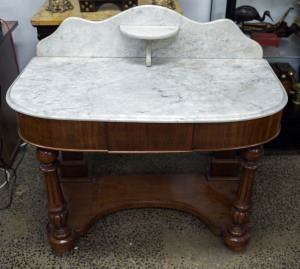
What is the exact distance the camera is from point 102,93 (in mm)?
1303

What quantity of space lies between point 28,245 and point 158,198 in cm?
59

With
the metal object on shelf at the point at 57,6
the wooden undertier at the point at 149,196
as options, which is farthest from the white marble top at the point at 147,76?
the wooden undertier at the point at 149,196

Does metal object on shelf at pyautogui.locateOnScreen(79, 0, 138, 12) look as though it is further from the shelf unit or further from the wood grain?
the wood grain

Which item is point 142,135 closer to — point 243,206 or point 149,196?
point 243,206

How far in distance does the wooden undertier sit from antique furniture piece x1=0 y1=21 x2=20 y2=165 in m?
0.42

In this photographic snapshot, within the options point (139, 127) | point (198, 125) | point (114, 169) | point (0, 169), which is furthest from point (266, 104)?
point (0, 169)

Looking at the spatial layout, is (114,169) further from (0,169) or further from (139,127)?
(139,127)

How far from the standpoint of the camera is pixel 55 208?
4.85ft

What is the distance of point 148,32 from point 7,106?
102 cm

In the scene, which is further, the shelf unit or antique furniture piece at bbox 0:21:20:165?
the shelf unit

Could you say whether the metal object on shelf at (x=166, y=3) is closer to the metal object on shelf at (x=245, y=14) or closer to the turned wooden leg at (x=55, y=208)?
the metal object on shelf at (x=245, y=14)

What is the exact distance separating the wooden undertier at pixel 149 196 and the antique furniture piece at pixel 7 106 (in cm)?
42

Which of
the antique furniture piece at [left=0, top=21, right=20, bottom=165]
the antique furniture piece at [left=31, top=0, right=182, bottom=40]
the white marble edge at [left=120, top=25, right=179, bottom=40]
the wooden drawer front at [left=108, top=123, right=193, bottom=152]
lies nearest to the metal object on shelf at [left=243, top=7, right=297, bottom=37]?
the antique furniture piece at [left=31, top=0, right=182, bottom=40]

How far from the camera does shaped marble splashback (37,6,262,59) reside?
1.49m
